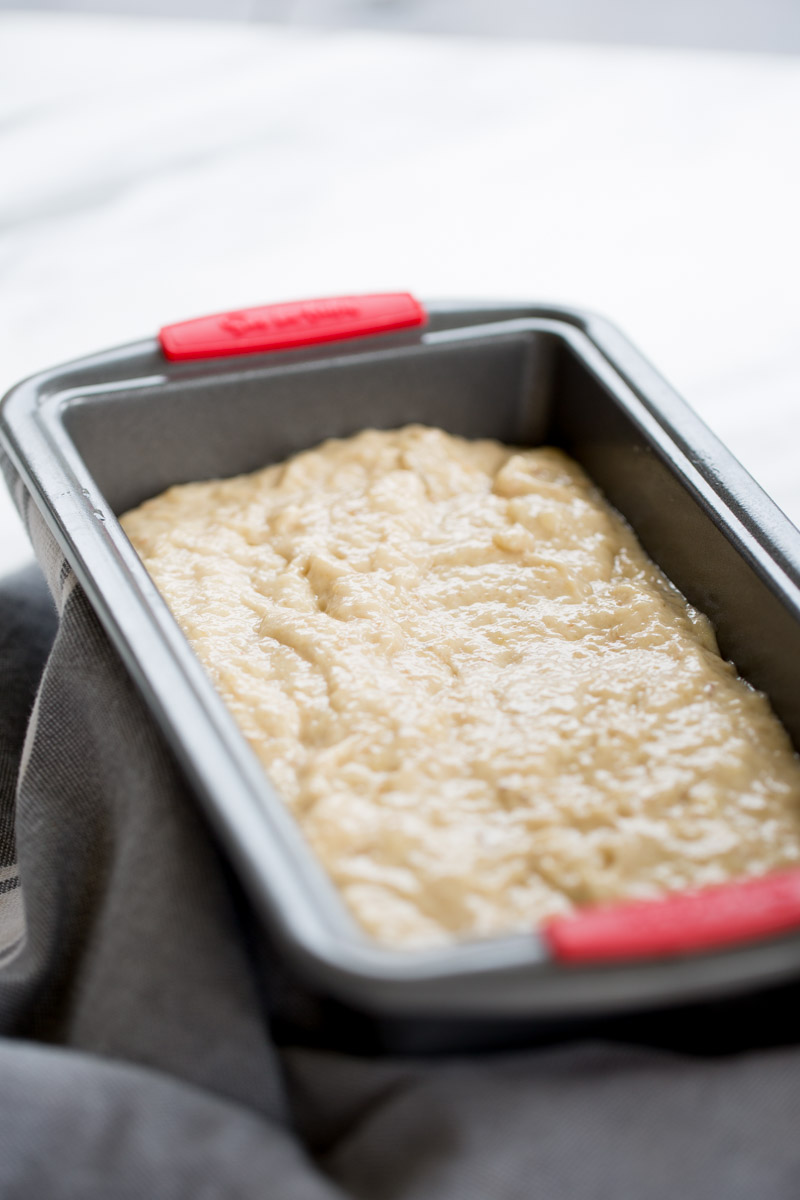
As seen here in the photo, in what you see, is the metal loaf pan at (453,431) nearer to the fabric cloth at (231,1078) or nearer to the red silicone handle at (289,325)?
the red silicone handle at (289,325)

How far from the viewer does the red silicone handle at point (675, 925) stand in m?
0.88

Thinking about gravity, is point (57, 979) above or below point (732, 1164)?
below

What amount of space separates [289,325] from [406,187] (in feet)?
3.63

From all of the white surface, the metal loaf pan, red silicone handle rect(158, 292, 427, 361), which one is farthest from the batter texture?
the white surface

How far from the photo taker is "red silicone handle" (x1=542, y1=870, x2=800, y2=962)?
34.8 inches

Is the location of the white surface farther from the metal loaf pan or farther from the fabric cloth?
the fabric cloth

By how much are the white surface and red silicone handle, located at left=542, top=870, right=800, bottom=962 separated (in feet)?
3.74

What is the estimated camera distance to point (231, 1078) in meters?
1.05

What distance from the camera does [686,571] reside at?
1436 millimetres

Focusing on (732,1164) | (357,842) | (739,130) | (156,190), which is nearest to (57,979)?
(357,842)

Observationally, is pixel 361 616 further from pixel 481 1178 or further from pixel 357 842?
pixel 481 1178

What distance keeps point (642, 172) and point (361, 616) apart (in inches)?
64.7

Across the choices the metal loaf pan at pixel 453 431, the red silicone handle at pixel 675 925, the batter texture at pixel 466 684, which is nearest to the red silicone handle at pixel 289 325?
the metal loaf pan at pixel 453 431

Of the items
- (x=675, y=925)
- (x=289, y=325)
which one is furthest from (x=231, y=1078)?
(x=289, y=325)
